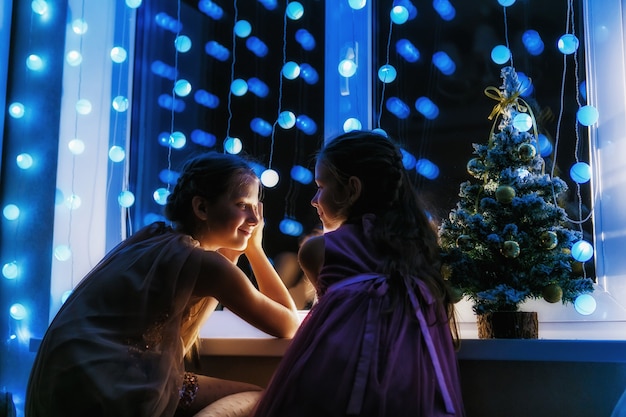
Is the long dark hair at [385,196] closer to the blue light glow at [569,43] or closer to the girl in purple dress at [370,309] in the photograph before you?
→ the girl in purple dress at [370,309]

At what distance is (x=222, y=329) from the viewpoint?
7.23 ft

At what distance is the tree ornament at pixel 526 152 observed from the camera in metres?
1.52

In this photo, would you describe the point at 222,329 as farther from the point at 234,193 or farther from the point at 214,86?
the point at 214,86

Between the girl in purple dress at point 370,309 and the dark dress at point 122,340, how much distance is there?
9.5 inches

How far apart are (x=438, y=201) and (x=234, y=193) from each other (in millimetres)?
684

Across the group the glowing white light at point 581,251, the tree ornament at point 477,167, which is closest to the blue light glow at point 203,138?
the tree ornament at point 477,167

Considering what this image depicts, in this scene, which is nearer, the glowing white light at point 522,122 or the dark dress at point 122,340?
the dark dress at point 122,340

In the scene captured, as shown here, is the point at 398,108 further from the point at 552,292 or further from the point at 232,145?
the point at 552,292

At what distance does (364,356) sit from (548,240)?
577 millimetres

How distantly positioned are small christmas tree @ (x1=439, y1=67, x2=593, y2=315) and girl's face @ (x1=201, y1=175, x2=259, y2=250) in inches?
19.2

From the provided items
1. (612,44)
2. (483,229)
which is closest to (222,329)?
(483,229)

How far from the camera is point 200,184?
5.14 feet

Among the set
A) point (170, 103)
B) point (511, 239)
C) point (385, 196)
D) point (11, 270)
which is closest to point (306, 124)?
point (170, 103)

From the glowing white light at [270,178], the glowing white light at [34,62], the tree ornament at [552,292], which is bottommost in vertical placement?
the tree ornament at [552,292]
